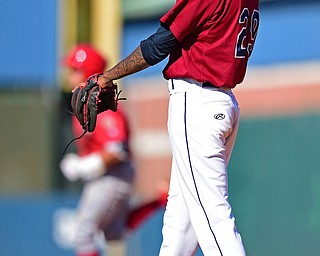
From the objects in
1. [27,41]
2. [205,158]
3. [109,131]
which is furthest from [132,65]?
[27,41]

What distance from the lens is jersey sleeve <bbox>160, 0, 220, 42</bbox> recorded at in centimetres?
441

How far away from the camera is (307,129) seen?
26.9 feet

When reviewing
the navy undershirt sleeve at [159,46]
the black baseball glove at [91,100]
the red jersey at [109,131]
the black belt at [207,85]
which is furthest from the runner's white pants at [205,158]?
the red jersey at [109,131]

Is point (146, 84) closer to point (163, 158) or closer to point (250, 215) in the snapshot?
point (163, 158)

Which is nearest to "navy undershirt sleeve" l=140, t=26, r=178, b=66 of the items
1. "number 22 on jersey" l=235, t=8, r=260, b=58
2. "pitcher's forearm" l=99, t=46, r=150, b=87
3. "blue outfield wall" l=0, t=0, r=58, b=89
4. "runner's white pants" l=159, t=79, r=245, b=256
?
"pitcher's forearm" l=99, t=46, r=150, b=87

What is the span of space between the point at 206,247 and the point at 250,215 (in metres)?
4.04

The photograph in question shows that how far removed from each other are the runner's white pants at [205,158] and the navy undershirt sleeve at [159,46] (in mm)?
202

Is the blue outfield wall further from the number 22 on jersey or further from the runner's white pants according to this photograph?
the runner's white pants

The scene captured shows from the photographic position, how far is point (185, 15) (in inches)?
173

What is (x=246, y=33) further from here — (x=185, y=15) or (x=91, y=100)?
(x=91, y=100)

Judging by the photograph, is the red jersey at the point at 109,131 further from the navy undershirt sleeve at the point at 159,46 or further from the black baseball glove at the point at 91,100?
the navy undershirt sleeve at the point at 159,46

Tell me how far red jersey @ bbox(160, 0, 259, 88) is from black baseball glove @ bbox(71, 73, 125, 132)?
1.09 feet

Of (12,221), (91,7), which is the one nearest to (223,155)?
(12,221)

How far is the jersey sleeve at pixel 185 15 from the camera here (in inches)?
173
